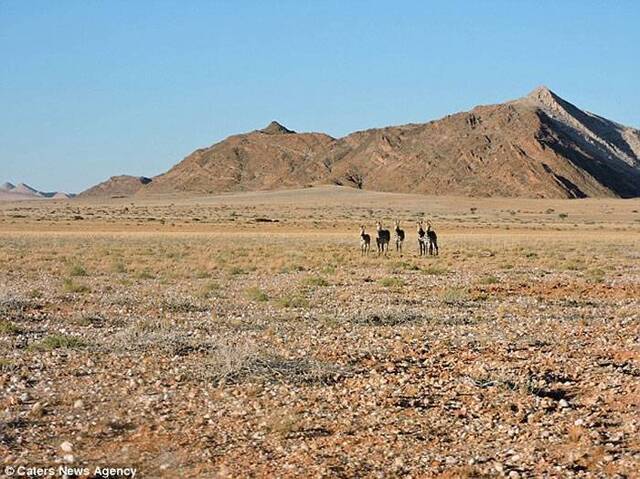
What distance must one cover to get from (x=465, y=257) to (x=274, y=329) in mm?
24370

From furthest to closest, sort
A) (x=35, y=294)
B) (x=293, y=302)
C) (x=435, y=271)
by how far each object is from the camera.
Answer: (x=435, y=271), (x=35, y=294), (x=293, y=302)

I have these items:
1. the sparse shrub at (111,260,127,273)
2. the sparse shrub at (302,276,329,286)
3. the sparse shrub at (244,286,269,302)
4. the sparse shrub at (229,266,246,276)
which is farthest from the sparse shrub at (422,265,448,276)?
the sparse shrub at (111,260,127,273)

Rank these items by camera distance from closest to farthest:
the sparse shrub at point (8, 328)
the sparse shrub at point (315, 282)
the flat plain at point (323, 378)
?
1. the flat plain at point (323, 378)
2. the sparse shrub at point (8, 328)
3. the sparse shrub at point (315, 282)

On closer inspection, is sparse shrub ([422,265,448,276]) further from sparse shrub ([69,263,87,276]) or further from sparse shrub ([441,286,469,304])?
sparse shrub ([69,263,87,276])

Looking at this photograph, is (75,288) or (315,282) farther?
(315,282)

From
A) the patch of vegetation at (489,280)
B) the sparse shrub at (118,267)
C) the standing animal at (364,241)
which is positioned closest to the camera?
the patch of vegetation at (489,280)

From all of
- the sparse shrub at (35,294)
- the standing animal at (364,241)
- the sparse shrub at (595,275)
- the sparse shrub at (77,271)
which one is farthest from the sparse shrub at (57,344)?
the standing animal at (364,241)

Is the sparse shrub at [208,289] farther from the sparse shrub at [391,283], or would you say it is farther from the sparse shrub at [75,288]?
the sparse shrub at [391,283]

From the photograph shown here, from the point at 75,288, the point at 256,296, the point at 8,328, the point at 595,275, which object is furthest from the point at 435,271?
the point at 8,328

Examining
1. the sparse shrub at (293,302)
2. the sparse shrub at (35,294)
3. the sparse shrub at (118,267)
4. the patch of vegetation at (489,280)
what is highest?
the sparse shrub at (35,294)

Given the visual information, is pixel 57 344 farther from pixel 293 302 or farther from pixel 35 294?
pixel 35 294

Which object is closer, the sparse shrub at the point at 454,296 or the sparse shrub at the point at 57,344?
the sparse shrub at the point at 57,344

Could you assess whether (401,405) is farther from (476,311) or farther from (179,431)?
(476,311)

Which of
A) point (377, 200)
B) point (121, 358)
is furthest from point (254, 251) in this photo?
point (377, 200)
